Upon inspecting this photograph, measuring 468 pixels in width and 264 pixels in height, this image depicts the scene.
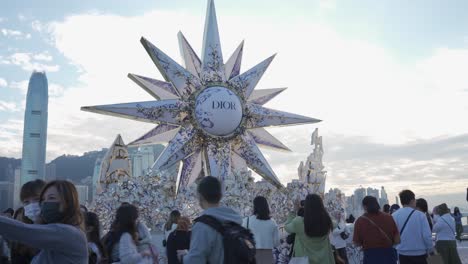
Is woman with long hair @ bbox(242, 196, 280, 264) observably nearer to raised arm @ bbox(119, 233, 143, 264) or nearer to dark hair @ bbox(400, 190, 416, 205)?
dark hair @ bbox(400, 190, 416, 205)

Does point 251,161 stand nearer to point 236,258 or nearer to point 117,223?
point 117,223

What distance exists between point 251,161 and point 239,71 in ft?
8.41

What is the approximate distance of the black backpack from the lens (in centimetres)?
386

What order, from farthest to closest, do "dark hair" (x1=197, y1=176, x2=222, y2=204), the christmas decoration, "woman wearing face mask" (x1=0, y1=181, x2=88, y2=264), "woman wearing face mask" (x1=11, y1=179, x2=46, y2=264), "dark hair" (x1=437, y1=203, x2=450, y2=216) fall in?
the christmas decoration
"dark hair" (x1=437, y1=203, x2=450, y2=216)
"dark hair" (x1=197, y1=176, x2=222, y2=204)
"woman wearing face mask" (x1=11, y1=179, x2=46, y2=264)
"woman wearing face mask" (x1=0, y1=181, x2=88, y2=264)

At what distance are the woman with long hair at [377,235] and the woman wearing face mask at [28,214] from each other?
13.7 feet

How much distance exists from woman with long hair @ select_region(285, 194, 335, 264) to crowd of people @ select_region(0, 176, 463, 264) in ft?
0.04

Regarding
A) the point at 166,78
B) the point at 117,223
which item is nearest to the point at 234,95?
the point at 166,78

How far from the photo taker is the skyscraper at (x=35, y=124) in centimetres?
7144

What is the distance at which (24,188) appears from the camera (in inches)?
187

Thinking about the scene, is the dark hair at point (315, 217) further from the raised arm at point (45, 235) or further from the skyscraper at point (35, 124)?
the skyscraper at point (35, 124)

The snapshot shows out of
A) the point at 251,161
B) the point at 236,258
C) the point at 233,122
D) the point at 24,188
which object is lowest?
the point at 236,258

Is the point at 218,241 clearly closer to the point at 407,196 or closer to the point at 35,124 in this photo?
the point at 407,196

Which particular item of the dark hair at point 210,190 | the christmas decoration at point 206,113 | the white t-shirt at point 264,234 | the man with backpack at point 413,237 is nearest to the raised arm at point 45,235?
the dark hair at point 210,190

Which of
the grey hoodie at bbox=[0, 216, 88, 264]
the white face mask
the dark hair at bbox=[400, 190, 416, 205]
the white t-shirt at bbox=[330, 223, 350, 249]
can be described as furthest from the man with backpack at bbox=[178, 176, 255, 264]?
the white t-shirt at bbox=[330, 223, 350, 249]
